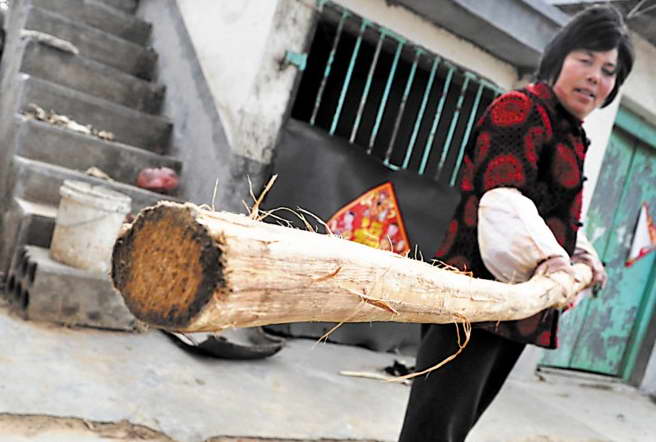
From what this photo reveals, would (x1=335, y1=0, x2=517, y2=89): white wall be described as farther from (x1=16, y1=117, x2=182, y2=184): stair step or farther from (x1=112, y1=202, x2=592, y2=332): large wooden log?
(x1=112, y1=202, x2=592, y2=332): large wooden log

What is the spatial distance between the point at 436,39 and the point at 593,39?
10.8 feet

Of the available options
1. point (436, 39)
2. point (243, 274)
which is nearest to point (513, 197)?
point (243, 274)

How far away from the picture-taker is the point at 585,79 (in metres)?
1.98

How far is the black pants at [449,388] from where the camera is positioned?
190cm

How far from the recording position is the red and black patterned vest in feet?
6.13

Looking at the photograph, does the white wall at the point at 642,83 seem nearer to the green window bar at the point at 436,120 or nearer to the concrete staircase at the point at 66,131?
the green window bar at the point at 436,120

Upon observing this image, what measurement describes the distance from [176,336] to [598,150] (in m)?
4.24

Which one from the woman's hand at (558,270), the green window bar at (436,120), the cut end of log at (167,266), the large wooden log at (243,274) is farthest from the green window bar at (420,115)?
the cut end of log at (167,266)

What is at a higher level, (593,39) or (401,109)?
(401,109)

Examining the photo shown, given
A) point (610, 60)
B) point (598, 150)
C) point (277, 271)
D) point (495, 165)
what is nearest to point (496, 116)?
point (495, 165)

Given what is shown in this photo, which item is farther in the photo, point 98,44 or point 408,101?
point 408,101

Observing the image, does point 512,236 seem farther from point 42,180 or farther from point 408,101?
point 408,101

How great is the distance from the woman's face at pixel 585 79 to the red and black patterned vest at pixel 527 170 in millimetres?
40

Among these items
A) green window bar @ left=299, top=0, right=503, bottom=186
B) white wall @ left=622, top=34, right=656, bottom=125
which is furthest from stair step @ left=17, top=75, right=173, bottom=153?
white wall @ left=622, top=34, right=656, bottom=125
